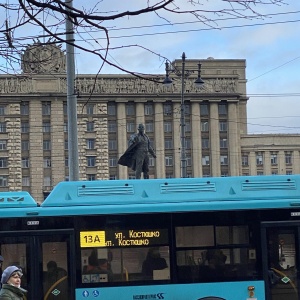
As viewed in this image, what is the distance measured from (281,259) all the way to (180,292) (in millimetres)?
1785

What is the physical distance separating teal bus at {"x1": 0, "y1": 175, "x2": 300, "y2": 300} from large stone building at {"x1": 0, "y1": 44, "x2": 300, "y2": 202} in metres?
72.4

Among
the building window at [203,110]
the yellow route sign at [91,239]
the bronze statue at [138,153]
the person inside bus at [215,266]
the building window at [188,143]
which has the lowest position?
the person inside bus at [215,266]

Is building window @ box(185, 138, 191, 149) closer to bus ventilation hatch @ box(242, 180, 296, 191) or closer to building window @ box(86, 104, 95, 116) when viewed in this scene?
building window @ box(86, 104, 95, 116)

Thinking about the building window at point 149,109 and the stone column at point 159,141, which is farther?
the building window at point 149,109

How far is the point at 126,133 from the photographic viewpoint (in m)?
90.6

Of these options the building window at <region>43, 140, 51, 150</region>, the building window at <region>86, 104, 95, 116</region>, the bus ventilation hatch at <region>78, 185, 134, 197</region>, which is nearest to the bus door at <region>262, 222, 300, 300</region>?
the bus ventilation hatch at <region>78, 185, 134, 197</region>

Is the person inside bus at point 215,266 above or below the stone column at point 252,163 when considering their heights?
below

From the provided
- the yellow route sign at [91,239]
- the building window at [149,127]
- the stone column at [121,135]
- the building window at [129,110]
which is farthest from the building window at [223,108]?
the yellow route sign at [91,239]

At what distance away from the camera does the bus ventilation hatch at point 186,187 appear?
12.5 meters

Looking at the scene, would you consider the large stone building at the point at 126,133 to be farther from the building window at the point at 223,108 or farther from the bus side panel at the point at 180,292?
the bus side panel at the point at 180,292

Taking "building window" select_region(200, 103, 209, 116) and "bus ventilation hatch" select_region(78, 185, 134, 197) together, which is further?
"building window" select_region(200, 103, 209, 116)

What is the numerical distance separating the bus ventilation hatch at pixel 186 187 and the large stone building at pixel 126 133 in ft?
237

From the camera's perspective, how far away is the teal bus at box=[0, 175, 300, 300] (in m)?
11.9

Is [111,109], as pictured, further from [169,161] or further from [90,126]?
[169,161]
